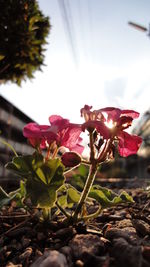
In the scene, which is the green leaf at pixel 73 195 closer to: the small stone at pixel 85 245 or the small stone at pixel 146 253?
the small stone at pixel 85 245

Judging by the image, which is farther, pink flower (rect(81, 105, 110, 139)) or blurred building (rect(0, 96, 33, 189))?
blurred building (rect(0, 96, 33, 189))

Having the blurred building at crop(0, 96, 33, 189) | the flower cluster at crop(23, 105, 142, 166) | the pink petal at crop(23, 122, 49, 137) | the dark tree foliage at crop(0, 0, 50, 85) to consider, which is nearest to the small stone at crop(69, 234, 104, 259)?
the flower cluster at crop(23, 105, 142, 166)

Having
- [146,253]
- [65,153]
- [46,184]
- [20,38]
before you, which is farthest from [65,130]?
[20,38]

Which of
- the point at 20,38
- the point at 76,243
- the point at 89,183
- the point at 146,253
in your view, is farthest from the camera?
the point at 20,38

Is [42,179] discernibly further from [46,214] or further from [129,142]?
[129,142]

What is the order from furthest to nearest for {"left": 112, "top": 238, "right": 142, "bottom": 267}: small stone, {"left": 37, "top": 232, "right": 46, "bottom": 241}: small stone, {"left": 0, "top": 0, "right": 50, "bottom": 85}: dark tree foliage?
{"left": 0, "top": 0, "right": 50, "bottom": 85}: dark tree foliage < {"left": 37, "top": 232, "right": 46, "bottom": 241}: small stone < {"left": 112, "top": 238, "right": 142, "bottom": 267}: small stone

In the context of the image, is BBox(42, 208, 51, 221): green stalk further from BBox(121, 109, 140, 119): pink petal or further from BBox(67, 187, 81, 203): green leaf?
BBox(121, 109, 140, 119): pink petal

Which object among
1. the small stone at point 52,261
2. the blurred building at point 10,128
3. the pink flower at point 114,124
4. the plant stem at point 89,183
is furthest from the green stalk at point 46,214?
the blurred building at point 10,128
